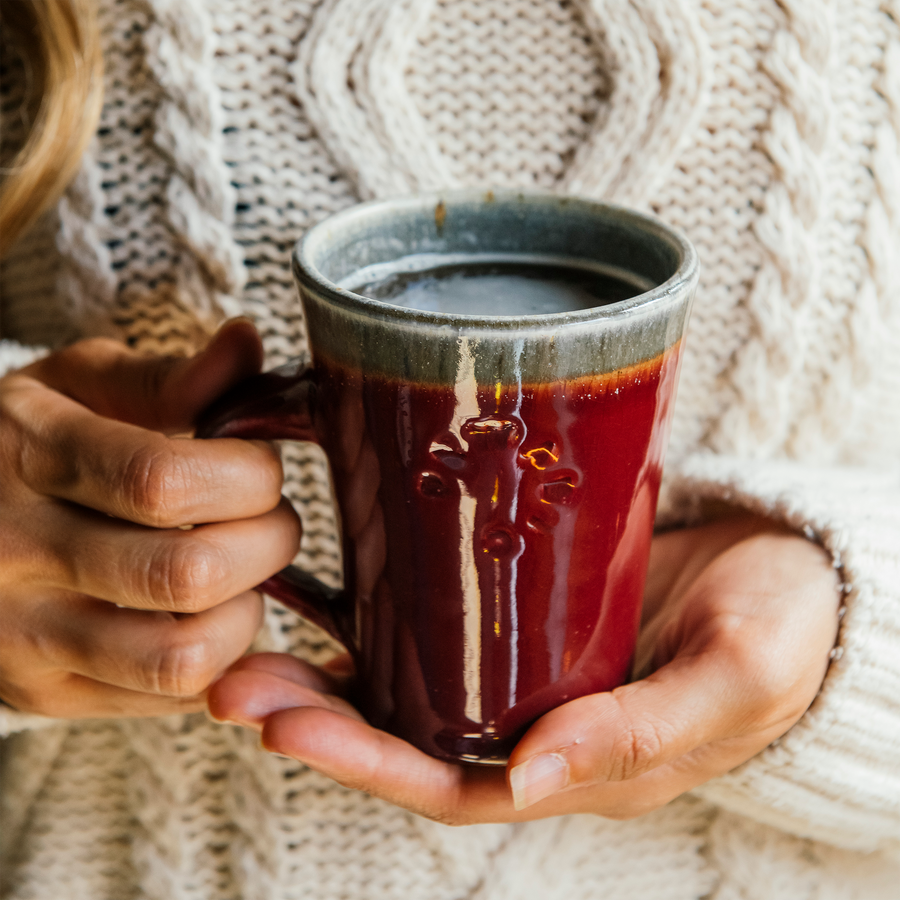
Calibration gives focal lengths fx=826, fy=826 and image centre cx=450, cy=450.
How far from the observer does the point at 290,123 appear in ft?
2.29

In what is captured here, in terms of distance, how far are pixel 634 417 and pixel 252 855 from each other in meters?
0.61

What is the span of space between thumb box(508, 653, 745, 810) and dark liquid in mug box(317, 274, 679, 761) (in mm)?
20

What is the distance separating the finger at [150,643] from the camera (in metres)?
0.55

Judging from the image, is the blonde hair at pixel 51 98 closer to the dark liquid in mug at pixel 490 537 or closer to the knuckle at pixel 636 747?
the dark liquid in mug at pixel 490 537

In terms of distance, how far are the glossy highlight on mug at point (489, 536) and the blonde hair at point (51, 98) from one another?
398mm

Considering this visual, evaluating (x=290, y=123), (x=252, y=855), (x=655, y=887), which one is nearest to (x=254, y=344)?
(x=290, y=123)

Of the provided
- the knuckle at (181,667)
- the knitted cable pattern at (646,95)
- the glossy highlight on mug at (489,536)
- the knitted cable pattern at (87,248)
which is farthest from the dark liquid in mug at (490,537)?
the knitted cable pattern at (87,248)

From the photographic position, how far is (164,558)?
0.52m

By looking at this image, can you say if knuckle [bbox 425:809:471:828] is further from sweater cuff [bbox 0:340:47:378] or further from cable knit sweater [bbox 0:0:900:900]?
sweater cuff [bbox 0:340:47:378]

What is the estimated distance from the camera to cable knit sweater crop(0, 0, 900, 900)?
674mm

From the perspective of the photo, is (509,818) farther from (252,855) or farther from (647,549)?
(252,855)

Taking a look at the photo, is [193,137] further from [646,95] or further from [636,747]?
[636,747]

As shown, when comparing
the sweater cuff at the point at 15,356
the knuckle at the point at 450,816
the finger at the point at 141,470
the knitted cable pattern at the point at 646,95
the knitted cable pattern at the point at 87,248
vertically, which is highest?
the knitted cable pattern at the point at 646,95

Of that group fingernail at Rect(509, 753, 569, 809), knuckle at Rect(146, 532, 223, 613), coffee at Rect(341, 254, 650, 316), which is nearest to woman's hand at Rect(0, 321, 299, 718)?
knuckle at Rect(146, 532, 223, 613)
